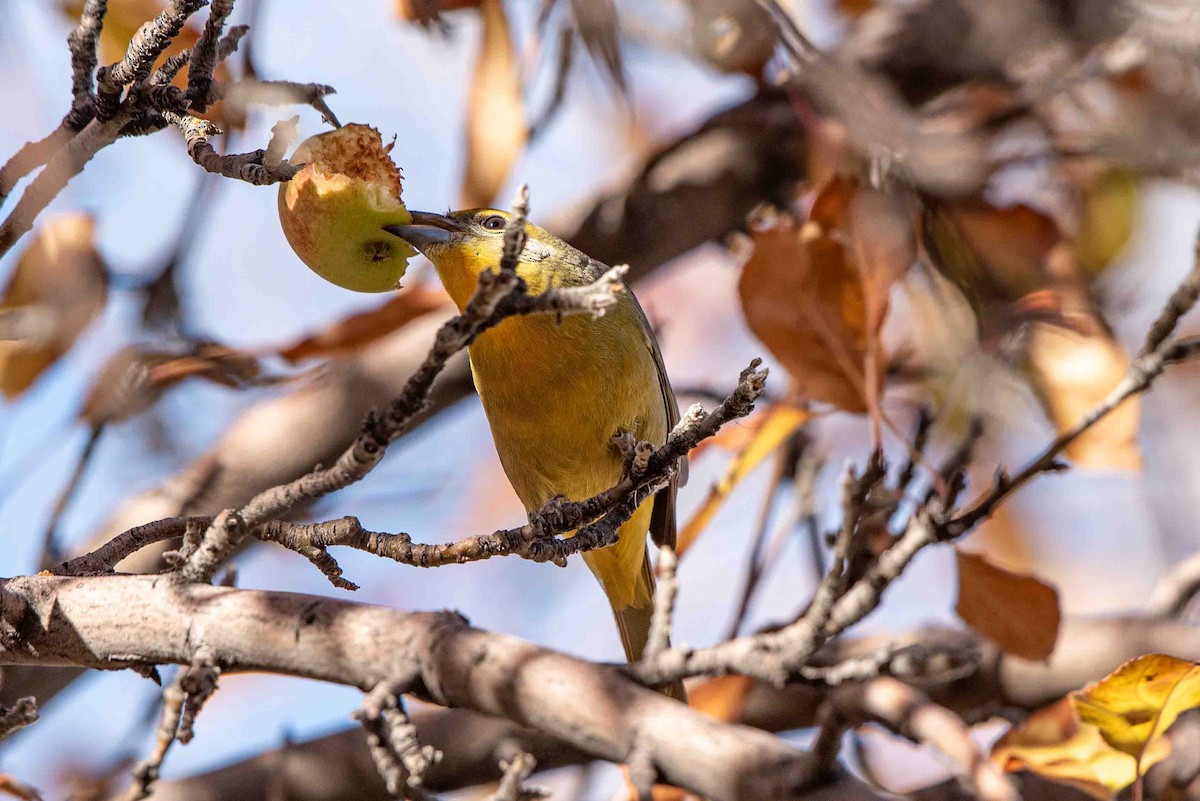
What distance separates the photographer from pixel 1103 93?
433cm

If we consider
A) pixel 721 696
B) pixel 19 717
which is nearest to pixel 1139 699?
pixel 721 696

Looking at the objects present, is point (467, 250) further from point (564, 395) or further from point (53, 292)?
point (53, 292)

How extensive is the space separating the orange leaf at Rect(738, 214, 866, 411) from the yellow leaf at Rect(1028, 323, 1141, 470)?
23.8 inches

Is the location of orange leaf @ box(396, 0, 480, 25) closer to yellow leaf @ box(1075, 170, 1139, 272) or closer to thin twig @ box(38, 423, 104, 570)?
thin twig @ box(38, 423, 104, 570)

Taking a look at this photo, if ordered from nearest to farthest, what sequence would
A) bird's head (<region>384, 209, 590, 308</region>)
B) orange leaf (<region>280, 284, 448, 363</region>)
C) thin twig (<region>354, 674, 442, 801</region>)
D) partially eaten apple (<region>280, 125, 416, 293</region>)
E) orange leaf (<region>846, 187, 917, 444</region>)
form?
thin twig (<region>354, 674, 442, 801</region>), partially eaten apple (<region>280, 125, 416, 293</region>), orange leaf (<region>846, 187, 917, 444</region>), bird's head (<region>384, 209, 590, 308</region>), orange leaf (<region>280, 284, 448, 363</region>)

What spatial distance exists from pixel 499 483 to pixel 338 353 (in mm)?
2290

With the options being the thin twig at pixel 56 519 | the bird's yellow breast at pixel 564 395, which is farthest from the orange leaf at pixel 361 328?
the thin twig at pixel 56 519

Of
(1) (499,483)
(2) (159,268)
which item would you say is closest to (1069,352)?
(2) (159,268)

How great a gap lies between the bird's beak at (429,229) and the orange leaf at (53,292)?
36.4 inches

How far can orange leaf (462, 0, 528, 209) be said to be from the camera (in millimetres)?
3229

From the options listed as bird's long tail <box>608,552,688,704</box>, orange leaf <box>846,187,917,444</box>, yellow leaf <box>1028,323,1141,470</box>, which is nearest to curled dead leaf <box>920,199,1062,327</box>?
yellow leaf <box>1028,323,1141,470</box>

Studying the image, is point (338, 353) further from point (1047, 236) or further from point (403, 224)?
point (1047, 236)

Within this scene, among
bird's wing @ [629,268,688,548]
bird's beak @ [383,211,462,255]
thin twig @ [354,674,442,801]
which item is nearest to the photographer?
thin twig @ [354,674,442,801]

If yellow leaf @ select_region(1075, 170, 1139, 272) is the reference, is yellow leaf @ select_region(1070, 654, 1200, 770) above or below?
below
